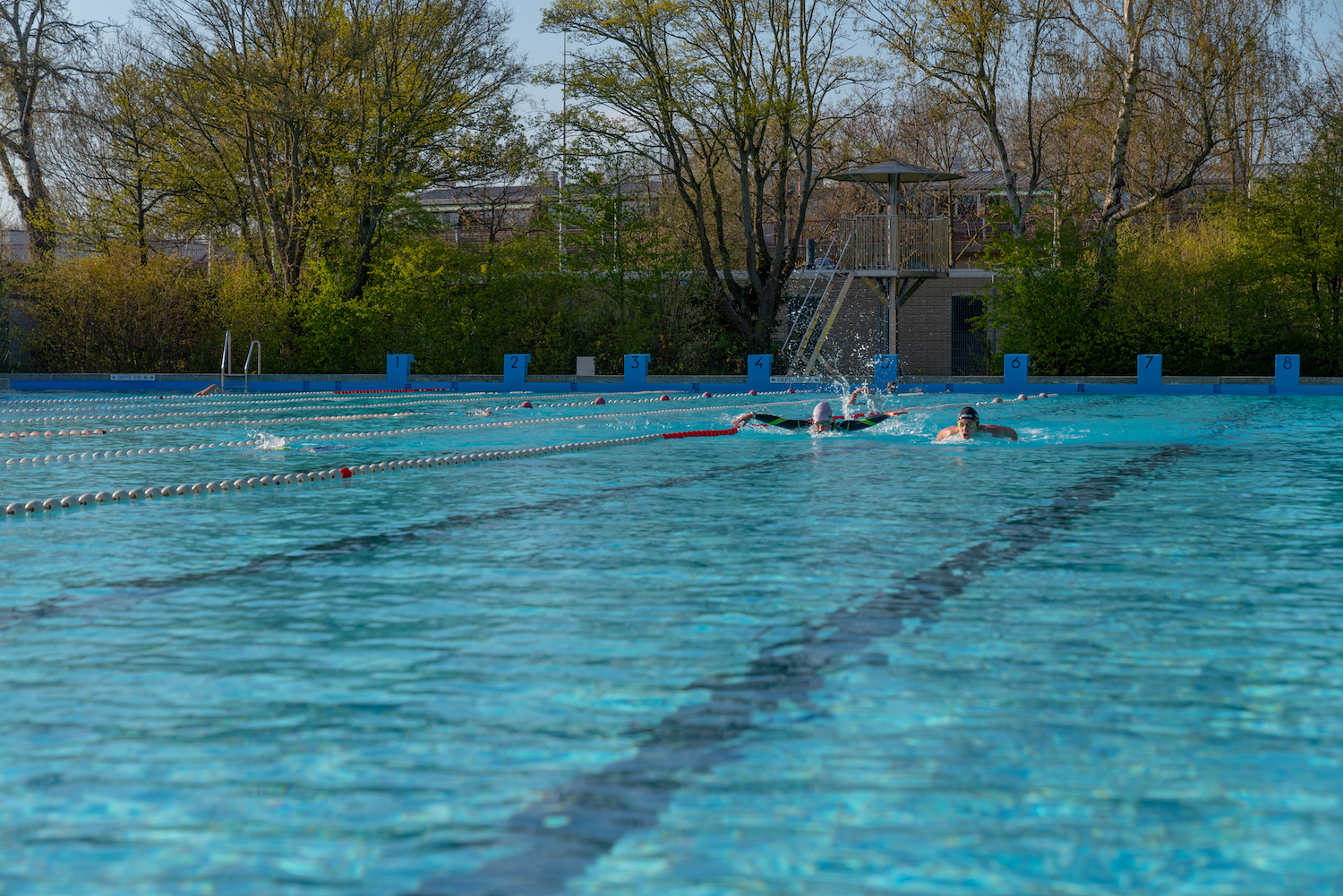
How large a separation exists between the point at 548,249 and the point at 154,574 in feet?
65.9

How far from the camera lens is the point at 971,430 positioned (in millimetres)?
11758

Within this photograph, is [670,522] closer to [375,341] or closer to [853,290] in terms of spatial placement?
[375,341]

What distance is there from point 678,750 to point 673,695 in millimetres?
473

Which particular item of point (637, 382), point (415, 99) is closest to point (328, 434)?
point (637, 382)

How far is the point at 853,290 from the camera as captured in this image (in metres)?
31.6

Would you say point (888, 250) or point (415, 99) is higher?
point (415, 99)

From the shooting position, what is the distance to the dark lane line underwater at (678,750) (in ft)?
7.77

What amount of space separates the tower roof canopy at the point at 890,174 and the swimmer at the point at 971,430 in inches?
479

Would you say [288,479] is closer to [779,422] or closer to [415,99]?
[779,422]

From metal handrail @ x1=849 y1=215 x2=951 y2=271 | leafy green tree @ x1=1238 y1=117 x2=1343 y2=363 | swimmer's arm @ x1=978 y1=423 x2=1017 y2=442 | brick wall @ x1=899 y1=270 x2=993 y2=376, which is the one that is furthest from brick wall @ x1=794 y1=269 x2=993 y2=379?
swimmer's arm @ x1=978 y1=423 x2=1017 y2=442

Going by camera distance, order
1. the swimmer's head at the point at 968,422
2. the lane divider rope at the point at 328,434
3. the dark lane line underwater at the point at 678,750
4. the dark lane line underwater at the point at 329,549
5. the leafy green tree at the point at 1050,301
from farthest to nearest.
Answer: the leafy green tree at the point at 1050,301 < the swimmer's head at the point at 968,422 < the lane divider rope at the point at 328,434 < the dark lane line underwater at the point at 329,549 < the dark lane line underwater at the point at 678,750

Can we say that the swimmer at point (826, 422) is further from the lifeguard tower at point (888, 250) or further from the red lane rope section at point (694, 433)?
the lifeguard tower at point (888, 250)

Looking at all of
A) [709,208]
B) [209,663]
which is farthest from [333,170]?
[209,663]

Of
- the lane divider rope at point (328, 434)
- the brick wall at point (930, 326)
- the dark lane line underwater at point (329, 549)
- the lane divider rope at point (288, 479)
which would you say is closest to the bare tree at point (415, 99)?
the lane divider rope at point (328, 434)
